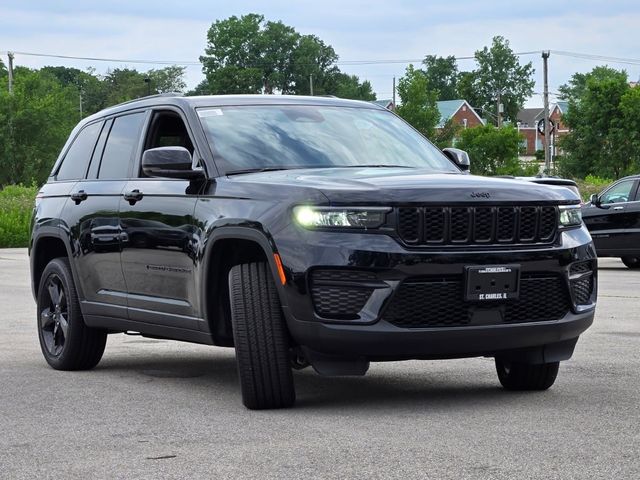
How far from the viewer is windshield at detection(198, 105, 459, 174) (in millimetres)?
7910

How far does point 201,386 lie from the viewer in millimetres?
8336

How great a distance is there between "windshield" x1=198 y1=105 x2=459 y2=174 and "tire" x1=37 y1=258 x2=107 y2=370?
183cm

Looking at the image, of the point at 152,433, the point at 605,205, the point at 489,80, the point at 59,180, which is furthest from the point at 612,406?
the point at 489,80

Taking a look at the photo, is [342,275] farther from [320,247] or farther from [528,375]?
[528,375]

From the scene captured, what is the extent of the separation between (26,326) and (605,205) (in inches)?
499

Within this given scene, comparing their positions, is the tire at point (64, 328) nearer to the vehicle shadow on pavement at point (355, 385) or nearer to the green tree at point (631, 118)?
the vehicle shadow on pavement at point (355, 385)

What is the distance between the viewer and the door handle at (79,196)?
9.17 m

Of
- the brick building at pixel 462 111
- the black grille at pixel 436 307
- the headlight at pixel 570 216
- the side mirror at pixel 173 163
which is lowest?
the brick building at pixel 462 111

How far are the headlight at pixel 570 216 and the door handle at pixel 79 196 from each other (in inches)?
133

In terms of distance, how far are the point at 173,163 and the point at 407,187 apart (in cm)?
150

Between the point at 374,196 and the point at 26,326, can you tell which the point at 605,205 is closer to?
the point at 26,326

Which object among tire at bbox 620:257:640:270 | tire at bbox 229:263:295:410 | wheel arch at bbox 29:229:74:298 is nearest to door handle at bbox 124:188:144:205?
wheel arch at bbox 29:229:74:298

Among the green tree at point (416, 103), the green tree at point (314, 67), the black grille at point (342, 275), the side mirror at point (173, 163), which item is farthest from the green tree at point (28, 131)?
the black grille at point (342, 275)

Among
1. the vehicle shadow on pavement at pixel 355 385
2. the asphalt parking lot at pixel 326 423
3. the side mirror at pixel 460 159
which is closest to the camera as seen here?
the asphalt parking lot at pixel 326 423
